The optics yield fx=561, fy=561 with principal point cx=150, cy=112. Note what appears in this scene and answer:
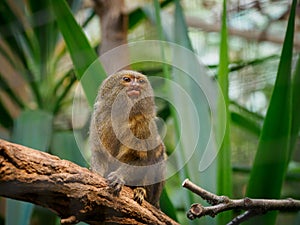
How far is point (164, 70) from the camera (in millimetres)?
1517

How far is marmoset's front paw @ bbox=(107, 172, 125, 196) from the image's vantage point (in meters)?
1.10

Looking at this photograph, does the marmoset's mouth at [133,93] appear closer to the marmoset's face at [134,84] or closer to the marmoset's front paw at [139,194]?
the marmoset's face at [134,84]

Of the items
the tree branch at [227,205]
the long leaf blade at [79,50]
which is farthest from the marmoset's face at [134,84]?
the tree branch at [227,205]

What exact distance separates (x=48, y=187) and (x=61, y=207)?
0.18 feet

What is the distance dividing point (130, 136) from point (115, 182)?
0.17m

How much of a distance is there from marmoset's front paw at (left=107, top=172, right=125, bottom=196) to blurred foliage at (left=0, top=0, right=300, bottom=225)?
252 mm

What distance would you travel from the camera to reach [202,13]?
A: 6.32 feet

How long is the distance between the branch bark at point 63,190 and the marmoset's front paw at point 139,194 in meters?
0.03

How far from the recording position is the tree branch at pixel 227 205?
93 centimetres

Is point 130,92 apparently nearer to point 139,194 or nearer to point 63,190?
point 139,194

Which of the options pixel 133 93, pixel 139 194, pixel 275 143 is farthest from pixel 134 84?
pixel 275 143

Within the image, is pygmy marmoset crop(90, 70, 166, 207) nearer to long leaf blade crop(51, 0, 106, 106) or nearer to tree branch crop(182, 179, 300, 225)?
long leaf blade crop(51, 0, 106, 106)

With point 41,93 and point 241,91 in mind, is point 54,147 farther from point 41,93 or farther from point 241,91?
point 241,91

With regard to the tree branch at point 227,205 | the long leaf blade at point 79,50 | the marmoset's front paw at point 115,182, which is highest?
the long leaf blade at point 79,50
